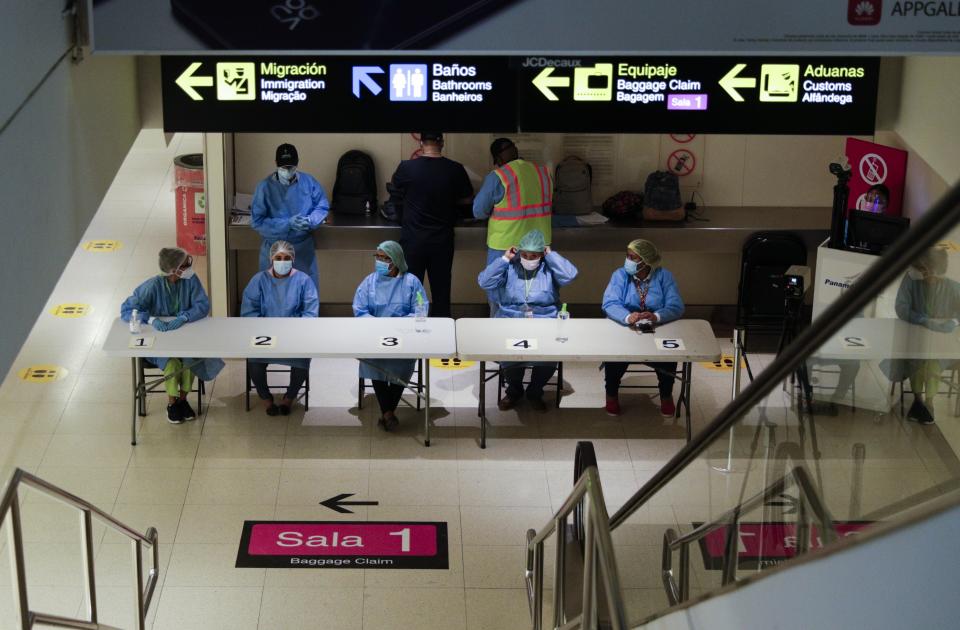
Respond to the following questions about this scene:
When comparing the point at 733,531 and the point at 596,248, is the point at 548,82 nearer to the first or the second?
the point at 733,531

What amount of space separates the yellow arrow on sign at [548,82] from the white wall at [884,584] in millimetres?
3675

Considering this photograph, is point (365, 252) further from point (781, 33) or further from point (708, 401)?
point (781, 33)

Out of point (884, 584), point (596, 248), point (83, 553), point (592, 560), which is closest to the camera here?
point (884, 584)

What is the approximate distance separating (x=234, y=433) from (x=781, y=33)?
546cm

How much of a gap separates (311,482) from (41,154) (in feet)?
15.2

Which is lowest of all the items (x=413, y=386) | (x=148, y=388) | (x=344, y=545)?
(x=344, y=545)

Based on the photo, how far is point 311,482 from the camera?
326 inches

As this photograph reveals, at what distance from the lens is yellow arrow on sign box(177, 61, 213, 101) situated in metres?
5.82

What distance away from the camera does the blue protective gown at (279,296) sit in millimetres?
9000

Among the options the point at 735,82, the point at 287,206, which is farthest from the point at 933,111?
the point at 287,206

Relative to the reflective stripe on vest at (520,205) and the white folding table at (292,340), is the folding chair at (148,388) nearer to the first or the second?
the white folding table at (292,340)

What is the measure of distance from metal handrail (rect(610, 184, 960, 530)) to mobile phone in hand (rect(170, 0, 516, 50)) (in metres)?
2.08

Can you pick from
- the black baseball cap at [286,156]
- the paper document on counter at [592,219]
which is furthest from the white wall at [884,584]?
the paper document on counter at [592,219]

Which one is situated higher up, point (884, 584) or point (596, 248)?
point (884, 584)
